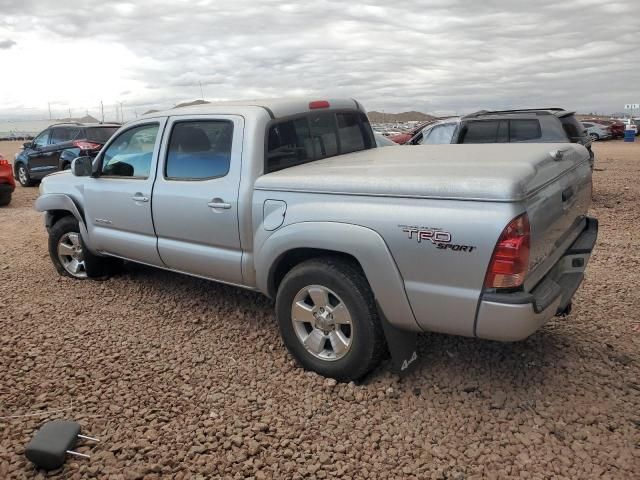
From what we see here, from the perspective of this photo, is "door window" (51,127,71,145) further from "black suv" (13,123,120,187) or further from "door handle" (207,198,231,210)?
"door handle" (207,198,231,210)

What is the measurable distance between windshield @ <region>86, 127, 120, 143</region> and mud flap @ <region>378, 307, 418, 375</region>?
11.9 m

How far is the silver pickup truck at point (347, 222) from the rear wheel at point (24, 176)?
1132 centimetres

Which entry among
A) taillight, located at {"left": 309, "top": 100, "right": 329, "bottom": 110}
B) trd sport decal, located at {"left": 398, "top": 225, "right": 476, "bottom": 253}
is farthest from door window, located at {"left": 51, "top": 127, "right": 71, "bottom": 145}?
trd sport decal, located at {"left": 398, "top": 225, "right": 476, "bottom": 253}

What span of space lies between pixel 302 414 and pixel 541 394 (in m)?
1.46

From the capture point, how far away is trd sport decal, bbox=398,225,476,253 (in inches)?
108

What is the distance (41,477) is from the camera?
2725 mm

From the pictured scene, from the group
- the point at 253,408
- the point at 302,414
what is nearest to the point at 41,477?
the point at 253,408

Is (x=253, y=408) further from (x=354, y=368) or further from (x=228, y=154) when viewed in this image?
(x=228, y=154)

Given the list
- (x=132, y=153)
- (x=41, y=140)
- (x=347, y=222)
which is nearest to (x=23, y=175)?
(x=41, y=140)

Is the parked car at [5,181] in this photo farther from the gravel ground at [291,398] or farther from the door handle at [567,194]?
the door handle at [567,194]

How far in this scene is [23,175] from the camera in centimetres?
1492

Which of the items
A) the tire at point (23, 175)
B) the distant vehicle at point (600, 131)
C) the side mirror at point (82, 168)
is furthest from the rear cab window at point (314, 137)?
the distant vehicle at point (600, 131)

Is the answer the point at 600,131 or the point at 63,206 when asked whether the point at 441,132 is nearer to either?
the point at 63,206

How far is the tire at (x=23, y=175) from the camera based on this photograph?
1465 cm
